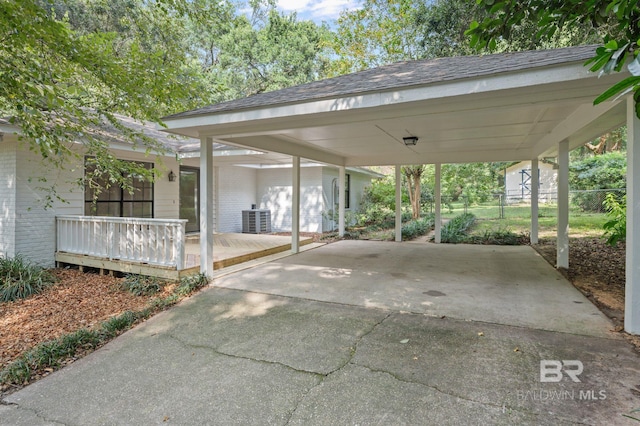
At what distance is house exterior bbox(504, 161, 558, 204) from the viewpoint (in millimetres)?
23922

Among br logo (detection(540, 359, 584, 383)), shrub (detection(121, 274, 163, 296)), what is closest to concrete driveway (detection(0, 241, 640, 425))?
br logo (detection(540, 359, 584, 383))

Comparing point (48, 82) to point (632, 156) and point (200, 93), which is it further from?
point (632, 156)

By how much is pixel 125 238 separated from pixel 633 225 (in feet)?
24.7

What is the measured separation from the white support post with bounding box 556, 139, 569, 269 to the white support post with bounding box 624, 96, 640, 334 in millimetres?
3078

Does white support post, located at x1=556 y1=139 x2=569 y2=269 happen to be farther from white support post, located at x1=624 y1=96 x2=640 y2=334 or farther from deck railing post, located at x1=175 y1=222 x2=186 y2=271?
deck railing post, located at x1=175 y1=222 x2=186 y2=271

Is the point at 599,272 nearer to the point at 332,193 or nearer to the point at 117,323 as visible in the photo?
the point at 117,323

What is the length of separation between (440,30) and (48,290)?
15.8 m

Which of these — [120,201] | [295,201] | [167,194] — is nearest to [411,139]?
[295,201]

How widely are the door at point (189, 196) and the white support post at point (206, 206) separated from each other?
196 inches

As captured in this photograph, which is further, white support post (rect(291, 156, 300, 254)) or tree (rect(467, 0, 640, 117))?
white support post (rect(291, 156, 300, 254))

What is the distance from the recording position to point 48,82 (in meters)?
4.00

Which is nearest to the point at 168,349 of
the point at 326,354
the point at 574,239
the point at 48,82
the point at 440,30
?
the point at 326,354

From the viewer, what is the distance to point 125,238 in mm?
6406

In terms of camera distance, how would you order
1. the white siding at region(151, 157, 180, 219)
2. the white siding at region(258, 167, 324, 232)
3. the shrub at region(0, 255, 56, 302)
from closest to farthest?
the shrub at region(0, 255, 56, 302), the white siding at region(151, 157, 180, 219), the white siding at region(258, 167, 324, 232)
